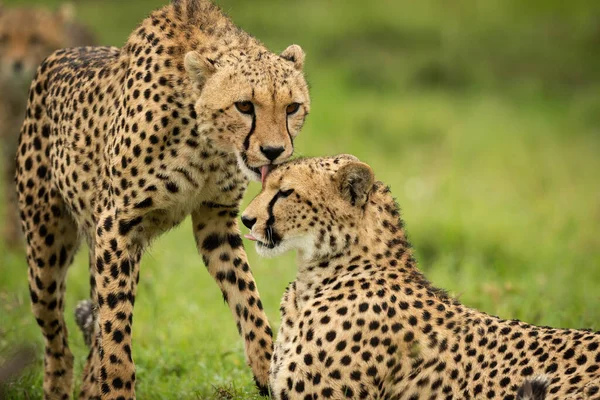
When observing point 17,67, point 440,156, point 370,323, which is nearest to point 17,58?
point 17,67

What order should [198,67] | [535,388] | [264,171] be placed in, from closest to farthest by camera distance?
[535,388], [264,171], [198,67]

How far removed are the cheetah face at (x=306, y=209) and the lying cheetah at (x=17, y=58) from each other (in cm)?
439

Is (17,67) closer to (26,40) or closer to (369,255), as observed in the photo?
(26,40)

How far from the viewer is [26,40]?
8.48m

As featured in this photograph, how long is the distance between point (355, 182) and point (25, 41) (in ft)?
18.1

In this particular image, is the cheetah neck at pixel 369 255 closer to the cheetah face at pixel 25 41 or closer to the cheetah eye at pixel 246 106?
the cheetah eye at pixel 246 106

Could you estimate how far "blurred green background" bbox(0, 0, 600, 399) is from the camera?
5.38 metres

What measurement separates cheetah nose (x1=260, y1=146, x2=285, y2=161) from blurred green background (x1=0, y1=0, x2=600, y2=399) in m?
1.05

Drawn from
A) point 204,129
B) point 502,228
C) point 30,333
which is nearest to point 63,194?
point 204,129

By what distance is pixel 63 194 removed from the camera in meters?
4.43

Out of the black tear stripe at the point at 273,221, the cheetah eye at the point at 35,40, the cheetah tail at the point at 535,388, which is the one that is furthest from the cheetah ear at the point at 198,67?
the cheetah eye at the point at 35,40

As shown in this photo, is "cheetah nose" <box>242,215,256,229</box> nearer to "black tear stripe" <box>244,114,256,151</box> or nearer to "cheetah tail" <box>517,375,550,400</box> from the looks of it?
"black tear stripe" <box>244,114,256,151</box>

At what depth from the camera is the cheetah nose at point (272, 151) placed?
3.60m

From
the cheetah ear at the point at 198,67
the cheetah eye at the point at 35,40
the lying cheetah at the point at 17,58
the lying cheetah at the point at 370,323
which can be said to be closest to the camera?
the lying cheetah at the point at 370,323
